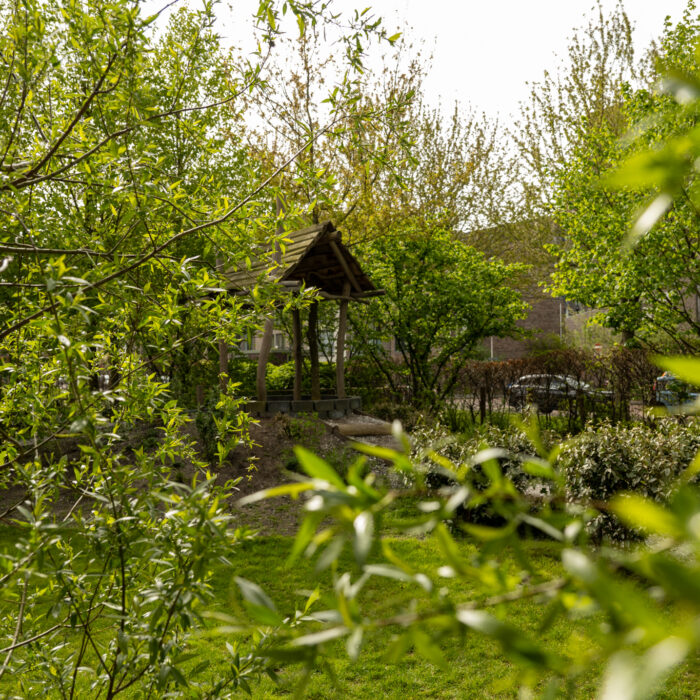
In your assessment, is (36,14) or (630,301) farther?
(630,301)

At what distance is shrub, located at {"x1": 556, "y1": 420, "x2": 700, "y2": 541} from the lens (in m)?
5.95

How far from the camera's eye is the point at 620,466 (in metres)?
6.16

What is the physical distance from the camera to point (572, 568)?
1.69 ft

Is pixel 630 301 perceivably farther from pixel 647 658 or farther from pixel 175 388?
pixel 647 658

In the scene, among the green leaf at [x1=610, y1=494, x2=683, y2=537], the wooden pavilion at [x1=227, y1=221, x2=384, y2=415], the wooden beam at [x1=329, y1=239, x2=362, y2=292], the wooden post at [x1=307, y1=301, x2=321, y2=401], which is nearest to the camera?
the green leaf at [x1=610, y1=494, x2=683, y2=537]

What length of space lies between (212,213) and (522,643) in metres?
2.45

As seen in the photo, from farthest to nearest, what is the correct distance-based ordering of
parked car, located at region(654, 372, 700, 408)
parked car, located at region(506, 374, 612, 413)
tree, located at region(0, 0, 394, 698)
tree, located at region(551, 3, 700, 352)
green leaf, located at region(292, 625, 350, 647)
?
parked car, located at region(506, 374, 612, 413)
tree, located at region(551, 3, 700, 352)
parked car, located at region(654, 372, 700, 408)
tree, located at region(0, 0, 394, 698)
green leaf, located at region(292, 625, 350, 647)

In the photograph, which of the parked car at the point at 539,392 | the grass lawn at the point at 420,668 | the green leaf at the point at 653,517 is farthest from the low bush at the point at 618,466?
the parked car at the point at 539,392

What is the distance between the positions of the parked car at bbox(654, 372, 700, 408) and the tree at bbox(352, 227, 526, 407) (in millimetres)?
3333

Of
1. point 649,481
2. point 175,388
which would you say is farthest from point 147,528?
point 175,388

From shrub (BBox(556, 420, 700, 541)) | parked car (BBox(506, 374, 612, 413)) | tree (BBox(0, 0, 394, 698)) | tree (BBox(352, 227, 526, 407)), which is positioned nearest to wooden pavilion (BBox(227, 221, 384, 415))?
tree (BBox(352, 227, 526, 407))

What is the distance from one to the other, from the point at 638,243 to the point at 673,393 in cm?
315

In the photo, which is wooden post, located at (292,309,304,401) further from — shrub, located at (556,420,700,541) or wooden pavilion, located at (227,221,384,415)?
shrub, located at (556,420,700,541)

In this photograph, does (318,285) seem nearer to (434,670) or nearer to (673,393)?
(673,393)
